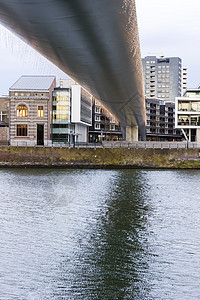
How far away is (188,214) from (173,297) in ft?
34.0

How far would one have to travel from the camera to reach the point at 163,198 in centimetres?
2422

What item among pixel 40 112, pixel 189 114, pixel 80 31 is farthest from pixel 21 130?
pixel 80 31

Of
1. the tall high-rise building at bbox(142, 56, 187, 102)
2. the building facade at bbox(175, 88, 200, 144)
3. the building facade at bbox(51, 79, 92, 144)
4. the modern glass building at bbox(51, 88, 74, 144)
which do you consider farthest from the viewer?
the tall high-rise building at bbox(142, 56, 187, 102)

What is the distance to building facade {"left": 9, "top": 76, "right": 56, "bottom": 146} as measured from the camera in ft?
203

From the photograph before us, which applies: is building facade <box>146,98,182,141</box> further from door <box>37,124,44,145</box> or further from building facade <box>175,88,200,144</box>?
door <box>37,124,44,145</box>

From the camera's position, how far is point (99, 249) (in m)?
11.9

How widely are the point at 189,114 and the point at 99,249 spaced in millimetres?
56236

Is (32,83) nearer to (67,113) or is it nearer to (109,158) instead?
(67,113)

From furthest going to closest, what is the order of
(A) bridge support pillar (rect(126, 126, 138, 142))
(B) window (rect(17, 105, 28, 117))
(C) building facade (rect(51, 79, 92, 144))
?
1. (C) building facade (rect(51, 79, 92, 144))
2. (B) window (rect(17, 105, 28, 117))
3. (A) bridge support pillar (rect(126, 126, 138, 142))

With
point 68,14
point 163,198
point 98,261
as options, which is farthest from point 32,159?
point 68,14

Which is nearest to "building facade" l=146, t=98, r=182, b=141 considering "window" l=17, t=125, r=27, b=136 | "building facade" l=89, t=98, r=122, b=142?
"building facade" l=89, t=98, r=122, b=142

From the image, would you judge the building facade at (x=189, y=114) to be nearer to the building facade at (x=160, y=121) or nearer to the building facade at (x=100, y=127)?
the building facade at (x=100, y=127)

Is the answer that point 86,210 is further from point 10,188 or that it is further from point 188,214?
point 10,188

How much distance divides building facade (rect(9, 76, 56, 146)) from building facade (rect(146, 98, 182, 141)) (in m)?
56.8
